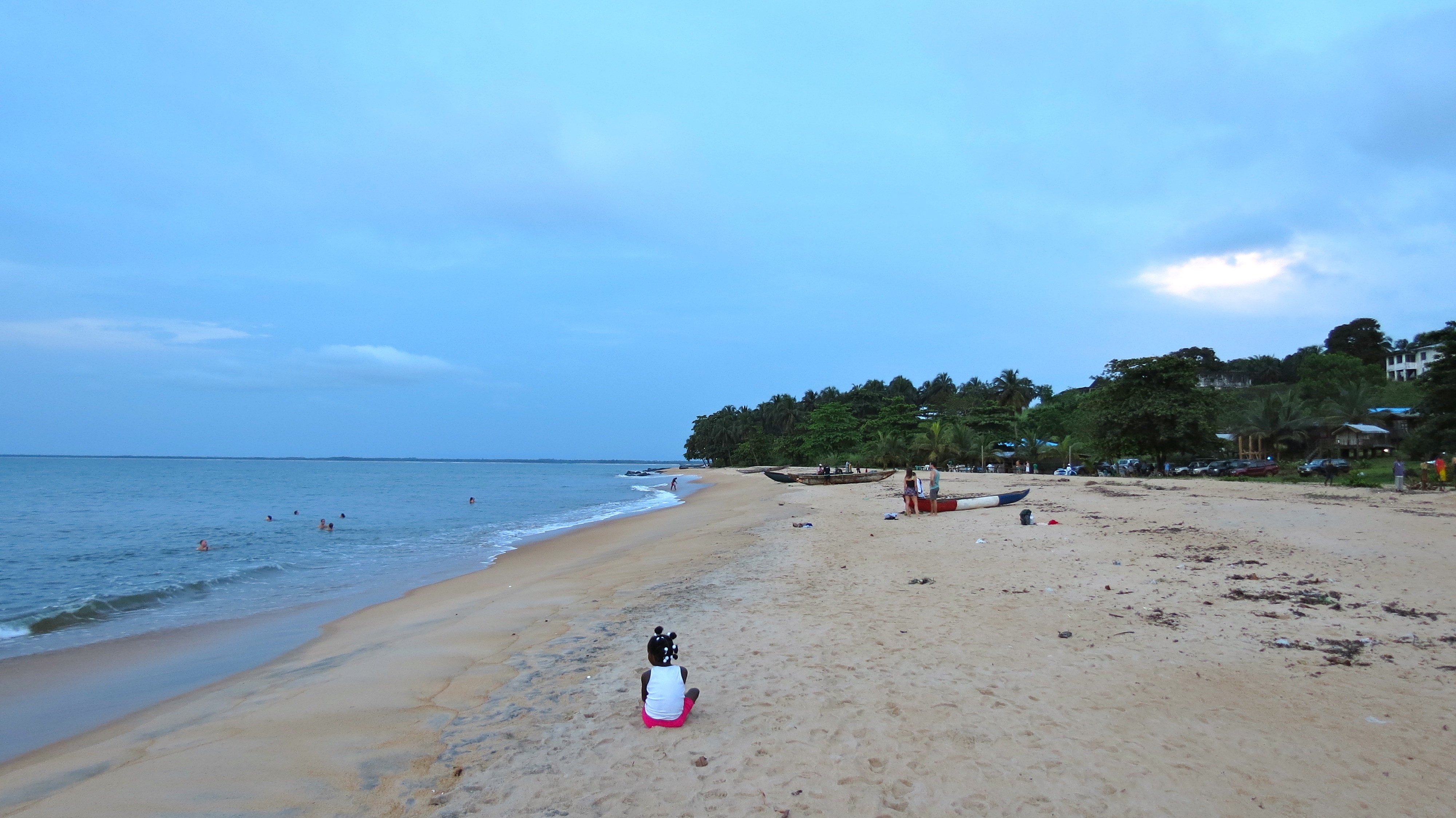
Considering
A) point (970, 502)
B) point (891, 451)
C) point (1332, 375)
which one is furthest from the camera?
point (1332, 375)

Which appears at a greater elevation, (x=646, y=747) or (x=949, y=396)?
(x=949, y=396)

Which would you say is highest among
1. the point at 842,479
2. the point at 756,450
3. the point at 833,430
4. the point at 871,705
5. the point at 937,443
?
the point at 833,430

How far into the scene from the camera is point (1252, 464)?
1372 inches

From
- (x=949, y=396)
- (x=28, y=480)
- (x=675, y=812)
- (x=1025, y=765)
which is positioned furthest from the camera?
(x=949, y=396)

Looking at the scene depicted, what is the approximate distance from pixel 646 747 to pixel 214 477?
111m

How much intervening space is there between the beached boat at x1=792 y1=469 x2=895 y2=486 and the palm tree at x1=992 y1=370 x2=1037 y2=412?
4225 centimetres

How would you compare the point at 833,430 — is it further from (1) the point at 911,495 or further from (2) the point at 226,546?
(2) the point at 226,546

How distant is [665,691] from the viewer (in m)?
5.18

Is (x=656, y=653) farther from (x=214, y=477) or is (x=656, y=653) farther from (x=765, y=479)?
(x=214, y=477)

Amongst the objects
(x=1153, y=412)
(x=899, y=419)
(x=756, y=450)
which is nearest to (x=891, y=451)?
(x=899, y=419)

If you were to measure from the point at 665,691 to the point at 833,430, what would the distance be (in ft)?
163

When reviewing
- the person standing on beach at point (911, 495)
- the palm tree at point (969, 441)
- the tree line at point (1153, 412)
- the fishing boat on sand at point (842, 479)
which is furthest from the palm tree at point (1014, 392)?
the person standing on beach at point (911, 495)

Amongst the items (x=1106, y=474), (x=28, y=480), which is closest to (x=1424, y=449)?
(x=1106, y=474)

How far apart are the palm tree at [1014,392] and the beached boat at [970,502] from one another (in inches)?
2273
